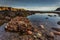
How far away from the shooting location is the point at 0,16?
1.37m

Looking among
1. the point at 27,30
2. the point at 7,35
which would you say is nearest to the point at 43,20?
the point at 27,30

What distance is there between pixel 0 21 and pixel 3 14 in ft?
0.30

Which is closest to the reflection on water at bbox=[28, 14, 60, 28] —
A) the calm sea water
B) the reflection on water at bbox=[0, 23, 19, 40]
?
the calm sea water

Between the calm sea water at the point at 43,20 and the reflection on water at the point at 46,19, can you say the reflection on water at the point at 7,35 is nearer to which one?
the calm sea water at the point at 43,20

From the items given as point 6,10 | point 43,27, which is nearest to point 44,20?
point 43,27

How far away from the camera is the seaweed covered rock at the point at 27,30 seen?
133 centimetres

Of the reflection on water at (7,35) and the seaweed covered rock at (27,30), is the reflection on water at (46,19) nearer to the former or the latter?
the seaweed covered rock at (27,30)

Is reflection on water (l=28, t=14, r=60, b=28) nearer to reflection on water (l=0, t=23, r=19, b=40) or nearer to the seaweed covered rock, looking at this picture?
the seaweed covered rock

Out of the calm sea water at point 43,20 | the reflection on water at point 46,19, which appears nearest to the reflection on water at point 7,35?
the calm sea water at point 43,20

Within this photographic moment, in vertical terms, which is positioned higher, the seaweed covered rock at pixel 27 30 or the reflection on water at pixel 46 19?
the reflection on water at pixel 46 19

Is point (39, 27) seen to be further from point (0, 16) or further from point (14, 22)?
point (0, 16)

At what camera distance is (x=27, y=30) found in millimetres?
1340

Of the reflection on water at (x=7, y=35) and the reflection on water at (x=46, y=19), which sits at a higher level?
the reflection on water at (x=46, y=19)

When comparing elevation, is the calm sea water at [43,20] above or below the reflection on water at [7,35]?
above
